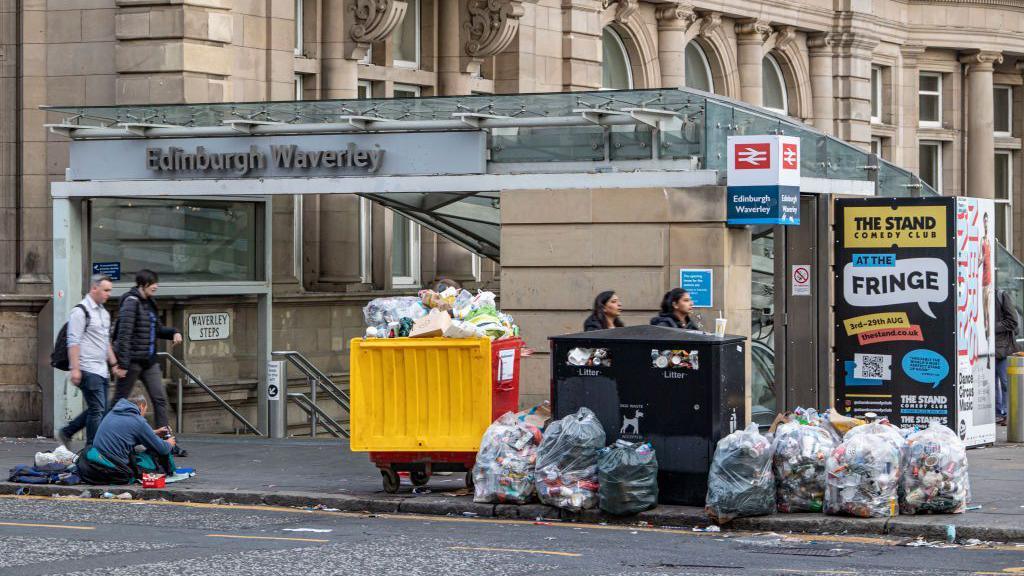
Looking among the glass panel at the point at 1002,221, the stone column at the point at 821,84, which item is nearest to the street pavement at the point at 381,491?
the stone column at the point at 821,84

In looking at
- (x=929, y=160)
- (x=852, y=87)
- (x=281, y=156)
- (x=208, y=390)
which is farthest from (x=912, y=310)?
(x=929, y=160)

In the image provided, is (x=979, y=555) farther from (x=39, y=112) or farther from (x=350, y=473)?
(x=39, y=112)

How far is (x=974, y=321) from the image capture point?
57.4 ft

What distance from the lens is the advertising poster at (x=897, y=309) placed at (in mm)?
16844

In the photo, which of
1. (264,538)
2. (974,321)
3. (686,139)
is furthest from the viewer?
(974,321)

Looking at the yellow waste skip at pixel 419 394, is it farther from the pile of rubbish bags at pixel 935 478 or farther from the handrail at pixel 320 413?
the handrail at pixel 320 413

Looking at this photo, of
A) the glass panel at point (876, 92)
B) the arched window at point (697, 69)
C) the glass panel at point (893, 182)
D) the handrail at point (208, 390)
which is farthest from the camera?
the glass panel at point (876, 92)

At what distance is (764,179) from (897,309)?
7.00ft

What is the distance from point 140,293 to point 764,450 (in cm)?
674

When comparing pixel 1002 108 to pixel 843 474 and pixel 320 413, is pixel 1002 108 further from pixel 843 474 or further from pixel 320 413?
pixel 843 474

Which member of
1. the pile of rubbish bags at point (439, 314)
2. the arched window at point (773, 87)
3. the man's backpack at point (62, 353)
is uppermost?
the arched window at point (773, 87)

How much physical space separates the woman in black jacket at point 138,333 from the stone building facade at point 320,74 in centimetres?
264

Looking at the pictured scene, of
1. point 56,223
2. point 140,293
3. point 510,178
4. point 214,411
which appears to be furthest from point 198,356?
point 510,178

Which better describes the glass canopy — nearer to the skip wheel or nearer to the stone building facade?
the stone building facade
